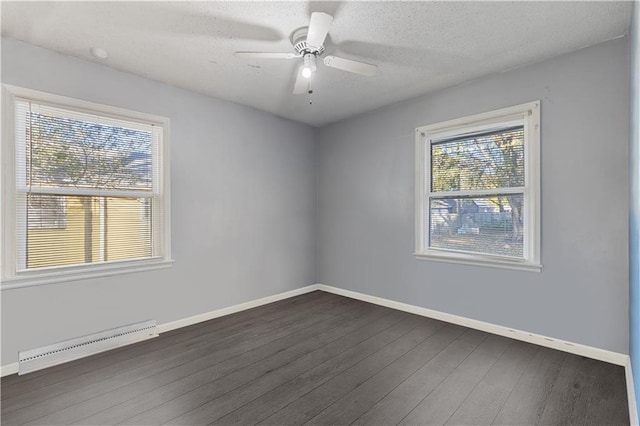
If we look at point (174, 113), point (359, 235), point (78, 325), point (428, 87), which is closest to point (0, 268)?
point (78, 325)

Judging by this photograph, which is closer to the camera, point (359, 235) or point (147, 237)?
point (147, 237)

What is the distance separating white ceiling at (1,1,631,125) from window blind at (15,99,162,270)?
59 centimetres

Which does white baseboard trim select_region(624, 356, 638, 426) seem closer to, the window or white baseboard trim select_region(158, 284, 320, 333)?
the window

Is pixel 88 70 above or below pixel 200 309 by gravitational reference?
above

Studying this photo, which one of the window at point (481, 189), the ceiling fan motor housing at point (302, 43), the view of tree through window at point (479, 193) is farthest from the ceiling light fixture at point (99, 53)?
the view of tree through window at point (479, 193)

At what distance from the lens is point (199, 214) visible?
3385mm

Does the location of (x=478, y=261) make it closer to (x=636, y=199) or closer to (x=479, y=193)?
(x=479, y=193)

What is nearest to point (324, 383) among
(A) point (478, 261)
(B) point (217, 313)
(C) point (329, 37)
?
(B) point (217, 313)

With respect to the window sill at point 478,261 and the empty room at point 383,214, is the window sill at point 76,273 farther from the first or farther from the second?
the window sill at point 478,261

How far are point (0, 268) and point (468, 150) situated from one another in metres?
4.19

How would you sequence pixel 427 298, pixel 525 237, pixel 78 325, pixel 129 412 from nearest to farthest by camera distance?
pixel 129 412
pixel 78 325
pixel 525 237
pixel 427 298

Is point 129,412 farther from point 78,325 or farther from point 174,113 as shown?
point 174,113

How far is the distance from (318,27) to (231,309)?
3.07 metres

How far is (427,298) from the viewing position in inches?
138
